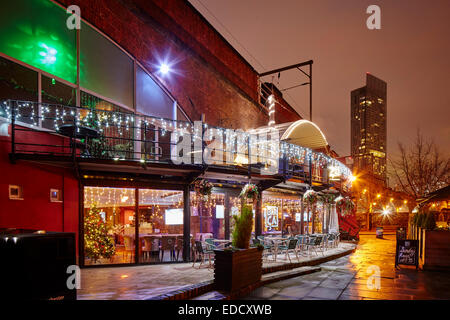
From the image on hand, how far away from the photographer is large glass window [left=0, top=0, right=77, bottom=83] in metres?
7.99

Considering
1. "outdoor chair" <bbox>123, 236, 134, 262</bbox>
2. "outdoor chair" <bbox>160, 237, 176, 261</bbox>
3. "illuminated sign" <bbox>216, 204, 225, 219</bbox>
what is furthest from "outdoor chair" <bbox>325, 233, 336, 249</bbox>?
"outdoor chair" <bbox>123, 236, 134, 262</bbox>

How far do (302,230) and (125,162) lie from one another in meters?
10.7

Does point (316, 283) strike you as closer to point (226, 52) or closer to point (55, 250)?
point (55, 250)

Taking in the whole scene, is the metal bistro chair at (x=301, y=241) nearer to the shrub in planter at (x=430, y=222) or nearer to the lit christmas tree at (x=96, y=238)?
the shrub in planter at (x=430, y=222)

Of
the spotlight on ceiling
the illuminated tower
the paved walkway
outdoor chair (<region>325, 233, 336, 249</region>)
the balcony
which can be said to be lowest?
outdoor chair (<region>325, 233, 336, 249</region>)

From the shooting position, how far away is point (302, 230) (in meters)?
16.2

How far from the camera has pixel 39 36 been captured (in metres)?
8.64

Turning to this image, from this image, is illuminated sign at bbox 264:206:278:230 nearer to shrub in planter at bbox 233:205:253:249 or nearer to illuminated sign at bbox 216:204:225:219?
illuminated sign at bbox 216:204:225:219

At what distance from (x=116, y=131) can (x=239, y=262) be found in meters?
5.96

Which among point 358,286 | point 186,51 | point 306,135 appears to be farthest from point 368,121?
point 358,286

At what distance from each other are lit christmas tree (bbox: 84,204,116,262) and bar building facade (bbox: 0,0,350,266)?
0.10 feet

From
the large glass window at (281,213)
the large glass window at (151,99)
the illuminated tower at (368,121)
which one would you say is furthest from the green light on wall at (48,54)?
the illuminated tower at (368,121)

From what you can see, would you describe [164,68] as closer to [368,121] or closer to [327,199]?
[327,199]
